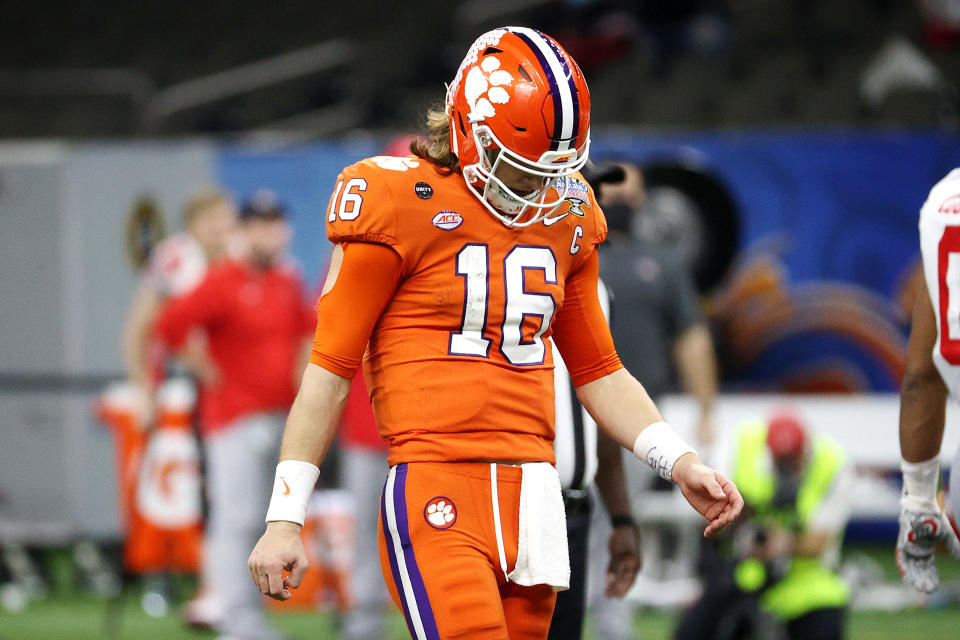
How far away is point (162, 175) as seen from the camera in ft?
31.4

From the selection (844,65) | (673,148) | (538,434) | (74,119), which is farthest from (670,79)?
(538,434)

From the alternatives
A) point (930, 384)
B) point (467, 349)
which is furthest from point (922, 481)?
point (467, 349)

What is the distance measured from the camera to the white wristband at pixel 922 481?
11.1 feet

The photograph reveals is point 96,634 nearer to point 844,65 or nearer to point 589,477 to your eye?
point 589,477

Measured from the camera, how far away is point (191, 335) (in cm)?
753

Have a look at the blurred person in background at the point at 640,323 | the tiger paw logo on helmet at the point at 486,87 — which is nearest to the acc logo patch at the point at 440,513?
the tiger paw logo on helmet at the point at 486,87

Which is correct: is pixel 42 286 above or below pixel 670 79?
below

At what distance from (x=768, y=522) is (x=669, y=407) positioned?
368cm

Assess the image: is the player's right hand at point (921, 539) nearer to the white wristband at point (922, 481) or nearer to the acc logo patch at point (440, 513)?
the white wristband at point (922, 481)

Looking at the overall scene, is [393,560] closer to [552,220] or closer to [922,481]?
[552,220]

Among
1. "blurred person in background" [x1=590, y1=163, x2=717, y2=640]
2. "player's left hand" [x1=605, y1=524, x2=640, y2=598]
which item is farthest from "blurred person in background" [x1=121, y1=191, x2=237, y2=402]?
"player's left hand" [x1=605, y1=524, x2=640, y2=598]

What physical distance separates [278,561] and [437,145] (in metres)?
0.92

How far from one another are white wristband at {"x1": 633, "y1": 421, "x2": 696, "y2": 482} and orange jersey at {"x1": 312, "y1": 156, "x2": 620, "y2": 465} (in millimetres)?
221

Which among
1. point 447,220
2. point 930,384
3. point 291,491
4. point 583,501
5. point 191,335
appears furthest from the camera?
point 191,335
